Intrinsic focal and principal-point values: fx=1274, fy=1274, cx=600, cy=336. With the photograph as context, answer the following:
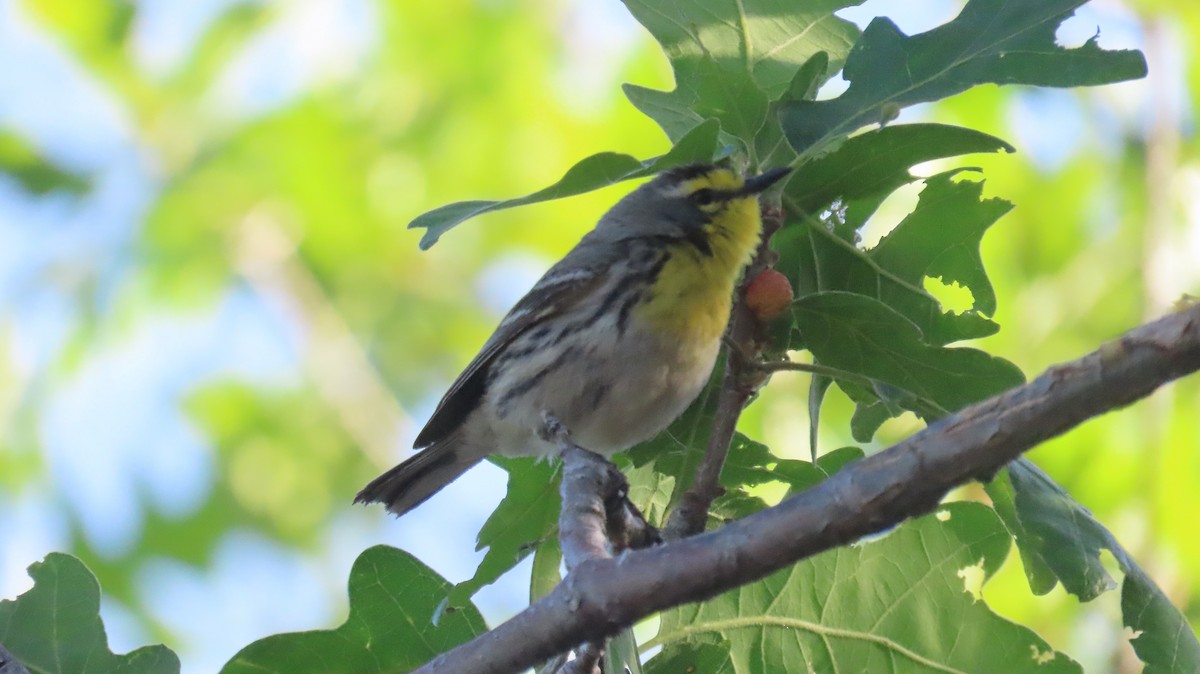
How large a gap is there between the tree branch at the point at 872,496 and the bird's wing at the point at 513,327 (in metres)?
2.50

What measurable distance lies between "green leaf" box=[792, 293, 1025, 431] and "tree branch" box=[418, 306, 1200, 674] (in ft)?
3.51

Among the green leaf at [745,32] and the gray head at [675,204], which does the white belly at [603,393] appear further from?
the green leaf at [745,32]

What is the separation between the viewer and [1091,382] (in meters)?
1.86

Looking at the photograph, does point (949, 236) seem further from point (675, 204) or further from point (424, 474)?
point (424, 474)

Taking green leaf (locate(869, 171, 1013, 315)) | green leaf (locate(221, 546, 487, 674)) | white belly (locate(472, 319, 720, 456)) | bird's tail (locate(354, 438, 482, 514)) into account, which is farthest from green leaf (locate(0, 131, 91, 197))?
green leaf (locate(869, 171, 1013, 315))

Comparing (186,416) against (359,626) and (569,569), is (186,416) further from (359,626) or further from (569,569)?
(569,569)

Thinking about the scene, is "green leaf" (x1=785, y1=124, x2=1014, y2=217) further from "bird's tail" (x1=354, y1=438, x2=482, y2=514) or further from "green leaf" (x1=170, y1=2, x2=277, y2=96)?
"green leaf" (x1=170, y1=2, x2=277, y2=96)

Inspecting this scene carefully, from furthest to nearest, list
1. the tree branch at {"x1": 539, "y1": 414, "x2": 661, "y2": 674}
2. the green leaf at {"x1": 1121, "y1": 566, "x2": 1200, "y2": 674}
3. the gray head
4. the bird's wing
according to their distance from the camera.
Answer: the bird's wing → the gray head → the green leaf at {"x1": 1121, "y1": 566, "x2": 1200, "y2": 674} → the tree branch at {"x1": 539, "y1": 414, "x2": 661, "y2": 674}

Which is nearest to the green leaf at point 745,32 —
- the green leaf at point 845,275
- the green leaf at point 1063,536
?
the green leaf at point 845,275

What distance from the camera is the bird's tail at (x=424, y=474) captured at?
183 inches

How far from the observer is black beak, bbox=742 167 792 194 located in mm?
3279

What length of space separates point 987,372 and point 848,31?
121cm

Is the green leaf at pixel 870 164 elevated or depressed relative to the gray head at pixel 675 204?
depressed

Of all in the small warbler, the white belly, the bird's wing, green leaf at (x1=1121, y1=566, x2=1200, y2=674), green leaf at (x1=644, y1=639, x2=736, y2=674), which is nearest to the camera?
green leaf at (x1=1121, y1=566, x2=1200, y2=674)
